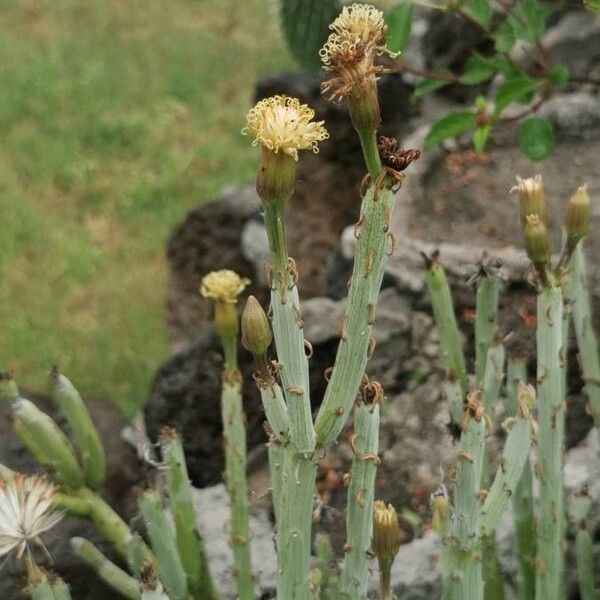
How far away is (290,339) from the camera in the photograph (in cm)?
105

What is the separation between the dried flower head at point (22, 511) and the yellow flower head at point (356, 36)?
1.80 feet

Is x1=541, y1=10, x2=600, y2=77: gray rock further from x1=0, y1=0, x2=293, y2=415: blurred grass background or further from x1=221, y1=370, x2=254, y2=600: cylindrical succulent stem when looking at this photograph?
x1=221, y1=370, x2=254, y2=600: cylindrical succulent stem

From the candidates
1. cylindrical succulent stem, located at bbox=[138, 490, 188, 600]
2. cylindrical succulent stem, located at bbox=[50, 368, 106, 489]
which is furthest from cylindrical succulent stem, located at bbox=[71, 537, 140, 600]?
cylindrical succulent stem, located at bbox=[50, 368, 106, 489]

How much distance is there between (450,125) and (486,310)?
2.02ft

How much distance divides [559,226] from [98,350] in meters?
1.63

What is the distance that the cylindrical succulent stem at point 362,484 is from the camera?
120 centimetres

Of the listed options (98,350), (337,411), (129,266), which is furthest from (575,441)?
(129,266)

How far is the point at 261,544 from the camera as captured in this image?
2164 mm

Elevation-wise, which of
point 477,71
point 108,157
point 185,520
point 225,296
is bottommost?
point 185,520

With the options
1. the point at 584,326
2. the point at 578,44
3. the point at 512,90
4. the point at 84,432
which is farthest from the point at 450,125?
the point at 578,44

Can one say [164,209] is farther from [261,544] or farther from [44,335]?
[261,544]

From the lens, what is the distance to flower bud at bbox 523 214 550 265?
125cm

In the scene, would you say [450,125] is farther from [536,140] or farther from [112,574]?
[112,574]

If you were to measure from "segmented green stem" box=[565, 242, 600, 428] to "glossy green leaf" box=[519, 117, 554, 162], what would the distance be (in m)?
0.43
